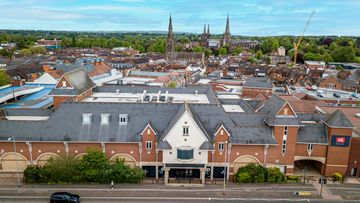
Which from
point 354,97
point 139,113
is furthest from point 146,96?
point 354,97

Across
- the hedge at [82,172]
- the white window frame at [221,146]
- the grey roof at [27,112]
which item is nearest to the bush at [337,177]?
the white window frame at [221,146]

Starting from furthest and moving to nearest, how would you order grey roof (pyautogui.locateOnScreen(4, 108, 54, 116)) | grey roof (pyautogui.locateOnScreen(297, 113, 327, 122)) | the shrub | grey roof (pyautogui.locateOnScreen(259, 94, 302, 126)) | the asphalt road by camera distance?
grey roof (pyautogui.locateOnScreen(4, 108, 54, 116)), grey roof (pyautogui.locateOnScreen(297, 113, 327, 122)), grey roof (pyautogui.locateOnScreen(259, 94, 302, 126)), the shrub, the asphalt road

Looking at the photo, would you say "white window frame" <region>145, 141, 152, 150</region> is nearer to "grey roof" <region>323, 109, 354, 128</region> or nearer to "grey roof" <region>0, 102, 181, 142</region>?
"grey roof" <region>0, 102, 181, 142</region>

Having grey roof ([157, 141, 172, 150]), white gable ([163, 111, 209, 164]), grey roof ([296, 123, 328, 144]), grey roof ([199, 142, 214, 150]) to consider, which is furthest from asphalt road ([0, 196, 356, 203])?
grey roof ([296, 123, 328, 144])

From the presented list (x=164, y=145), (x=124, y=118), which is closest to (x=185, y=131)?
(x=164, y=145)

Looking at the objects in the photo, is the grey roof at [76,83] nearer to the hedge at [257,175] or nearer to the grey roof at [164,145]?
the grey roof at [164,145]

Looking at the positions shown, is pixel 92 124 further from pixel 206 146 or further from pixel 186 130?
pixel 206 146
